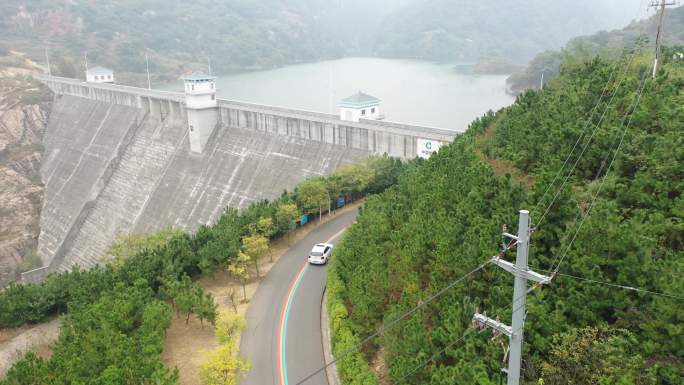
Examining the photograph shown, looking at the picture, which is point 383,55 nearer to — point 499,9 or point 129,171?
point 499,9

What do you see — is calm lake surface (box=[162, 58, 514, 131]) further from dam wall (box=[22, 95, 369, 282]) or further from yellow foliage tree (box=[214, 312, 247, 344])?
yellow foliage tree (box=[214, 312, 247, 344])

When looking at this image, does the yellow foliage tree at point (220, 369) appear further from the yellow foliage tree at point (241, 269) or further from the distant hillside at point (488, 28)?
the distant hillside at point (488, 28)

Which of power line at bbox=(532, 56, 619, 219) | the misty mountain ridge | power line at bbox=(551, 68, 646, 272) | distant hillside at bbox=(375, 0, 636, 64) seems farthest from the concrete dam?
distant hillside at bbox=(375, 0, 636, 64)

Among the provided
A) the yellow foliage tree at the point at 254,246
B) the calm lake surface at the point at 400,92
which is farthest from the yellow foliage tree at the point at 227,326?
the calm lake surface at the point at 400,92

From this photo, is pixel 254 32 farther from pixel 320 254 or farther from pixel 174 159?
pixel 320 254

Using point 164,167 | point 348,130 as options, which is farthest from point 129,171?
point 348,130

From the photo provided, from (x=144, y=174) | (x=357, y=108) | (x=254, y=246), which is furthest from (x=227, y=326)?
(x=144, y=174)
